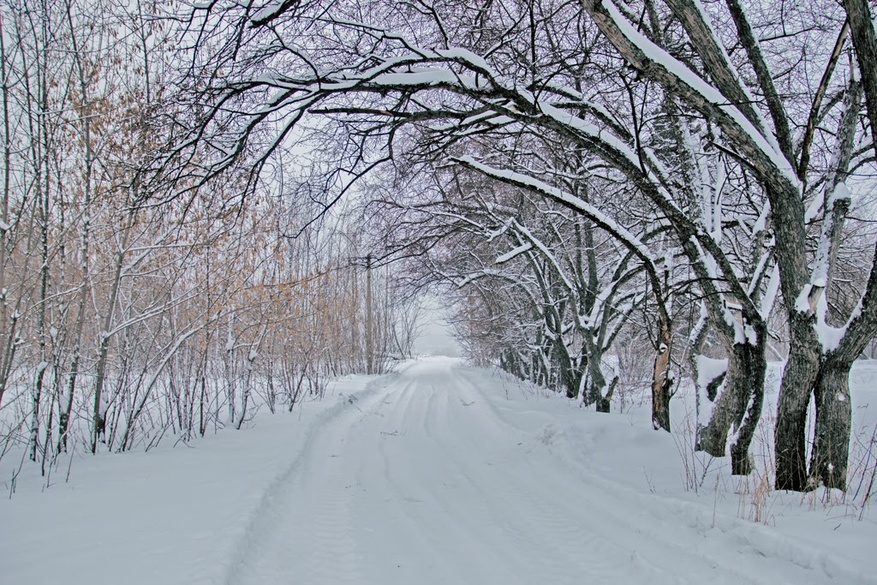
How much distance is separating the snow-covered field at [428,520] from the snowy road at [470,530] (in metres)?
0.02

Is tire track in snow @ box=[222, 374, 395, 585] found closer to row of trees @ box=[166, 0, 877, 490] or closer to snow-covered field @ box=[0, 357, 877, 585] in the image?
snow-covered field @ box=[0, 357, 877, 585]

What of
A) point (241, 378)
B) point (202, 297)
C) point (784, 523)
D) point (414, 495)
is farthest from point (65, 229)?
point (784, 523)

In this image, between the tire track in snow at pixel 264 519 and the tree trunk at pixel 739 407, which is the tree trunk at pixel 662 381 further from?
the tire track in snow at pixel 264 519

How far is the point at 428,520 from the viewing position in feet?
12.7

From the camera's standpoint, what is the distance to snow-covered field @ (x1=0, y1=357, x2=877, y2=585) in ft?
9.16

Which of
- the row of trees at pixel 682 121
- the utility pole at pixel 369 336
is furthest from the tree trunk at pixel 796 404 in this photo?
the utility pole at pixel 369 336

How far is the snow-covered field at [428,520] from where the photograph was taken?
2793 millimetres

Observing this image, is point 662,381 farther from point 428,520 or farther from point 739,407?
point 428,520

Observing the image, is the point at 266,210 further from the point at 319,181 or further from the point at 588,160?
the point at 588,160

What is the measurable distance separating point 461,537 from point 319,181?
13.6 ft

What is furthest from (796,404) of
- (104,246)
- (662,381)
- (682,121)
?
(104,246)

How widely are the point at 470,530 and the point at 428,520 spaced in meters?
0.41

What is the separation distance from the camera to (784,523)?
10.2 feet

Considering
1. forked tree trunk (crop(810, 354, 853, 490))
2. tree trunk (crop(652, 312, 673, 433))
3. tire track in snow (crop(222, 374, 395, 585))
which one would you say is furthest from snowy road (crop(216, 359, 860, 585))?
tree trunk (crop(652, 312, 673, 433))
